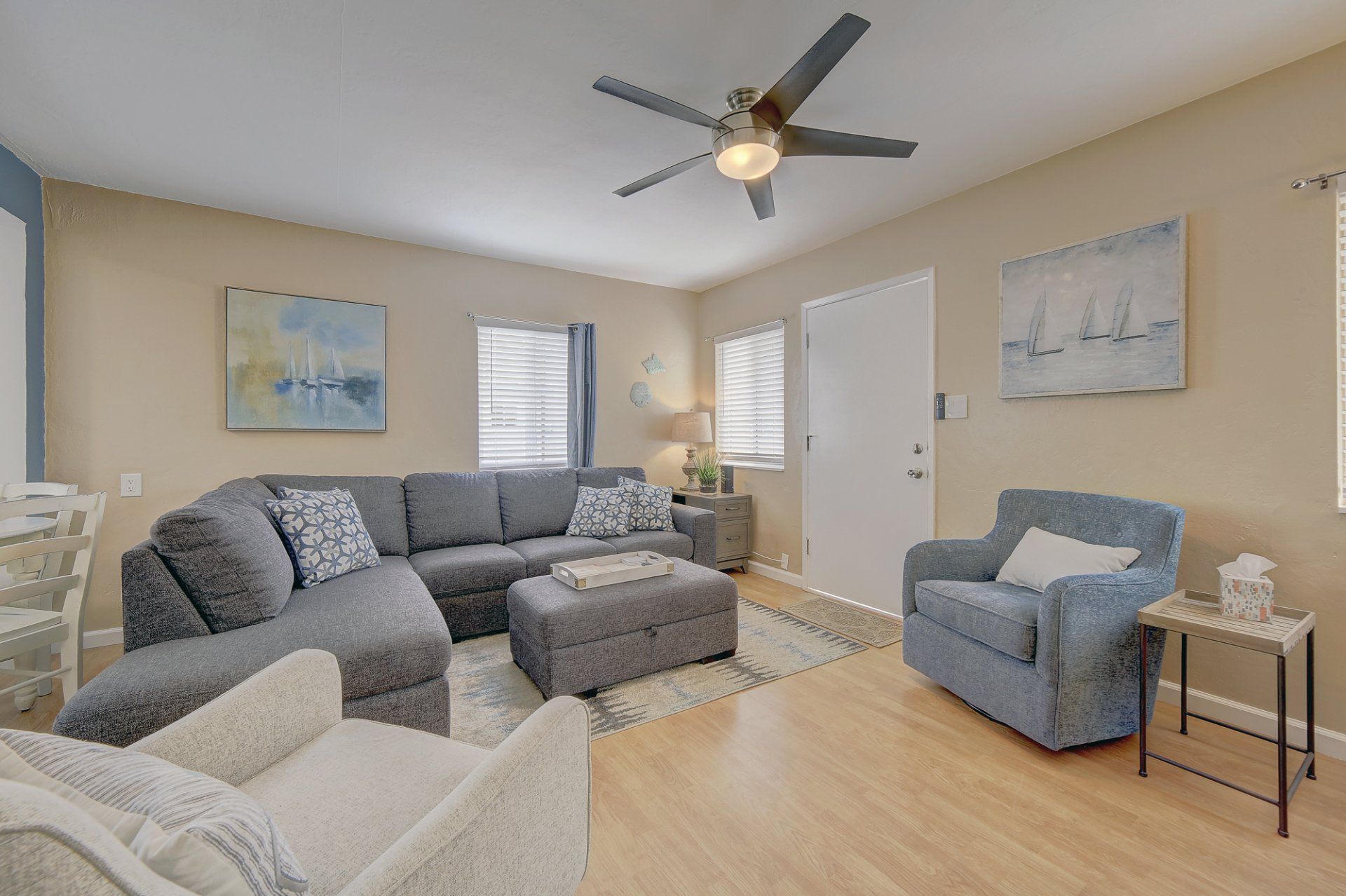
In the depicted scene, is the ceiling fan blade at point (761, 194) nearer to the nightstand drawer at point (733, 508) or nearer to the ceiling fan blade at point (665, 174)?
the ceiling fan blade at point (665, 174)

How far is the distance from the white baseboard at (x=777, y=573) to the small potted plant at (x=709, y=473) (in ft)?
2.36

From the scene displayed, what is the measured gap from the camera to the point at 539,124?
2.41 metres

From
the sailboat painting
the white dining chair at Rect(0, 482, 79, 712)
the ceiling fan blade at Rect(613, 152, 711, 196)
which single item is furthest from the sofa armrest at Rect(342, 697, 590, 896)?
the sailboat painting

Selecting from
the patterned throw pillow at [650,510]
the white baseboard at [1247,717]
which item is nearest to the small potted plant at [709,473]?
the patterned throw pillow at [650,510]

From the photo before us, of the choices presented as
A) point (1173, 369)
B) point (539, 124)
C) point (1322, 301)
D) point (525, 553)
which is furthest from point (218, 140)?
point (1322, 301)

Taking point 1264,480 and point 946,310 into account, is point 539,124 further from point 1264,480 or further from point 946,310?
point 1264,480

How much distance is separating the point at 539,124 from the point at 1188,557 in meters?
3.36

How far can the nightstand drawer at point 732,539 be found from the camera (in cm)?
450

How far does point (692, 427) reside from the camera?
4.82 m

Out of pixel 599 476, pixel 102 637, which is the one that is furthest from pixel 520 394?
pixel 102 637

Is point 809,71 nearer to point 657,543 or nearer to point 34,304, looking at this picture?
point 657,543

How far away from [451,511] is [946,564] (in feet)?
9.55

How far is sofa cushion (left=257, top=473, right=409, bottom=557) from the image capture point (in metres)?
3.16

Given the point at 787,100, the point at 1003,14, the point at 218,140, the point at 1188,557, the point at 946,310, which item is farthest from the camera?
the point at 946,310
